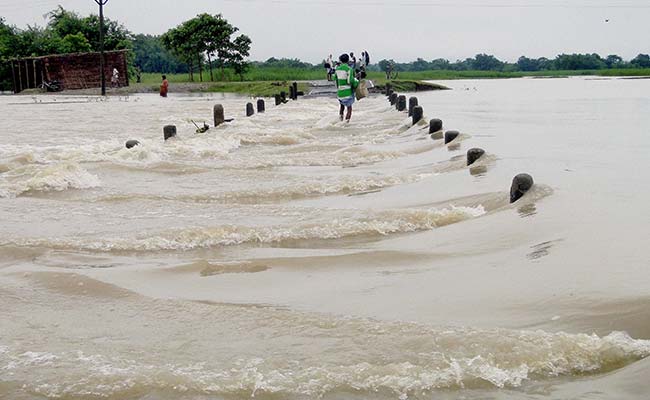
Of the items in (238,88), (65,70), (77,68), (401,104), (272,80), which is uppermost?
(77,68)

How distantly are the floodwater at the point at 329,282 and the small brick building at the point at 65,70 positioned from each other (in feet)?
133

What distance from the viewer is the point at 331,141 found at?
17438mm

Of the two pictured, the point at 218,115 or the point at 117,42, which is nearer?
the point at 218,115

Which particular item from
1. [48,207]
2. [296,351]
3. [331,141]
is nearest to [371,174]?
[48,207]

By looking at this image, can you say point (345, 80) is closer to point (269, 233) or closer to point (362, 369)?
point (269, 233)

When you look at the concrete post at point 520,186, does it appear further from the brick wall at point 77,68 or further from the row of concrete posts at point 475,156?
the brick wall at point 77,68

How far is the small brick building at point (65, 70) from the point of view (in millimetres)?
50031

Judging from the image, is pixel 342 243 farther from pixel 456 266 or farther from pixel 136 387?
pixel 136 387

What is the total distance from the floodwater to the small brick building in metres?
40.6

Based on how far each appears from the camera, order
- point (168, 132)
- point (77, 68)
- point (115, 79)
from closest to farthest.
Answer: point (168, 132)
point (77, 68)
point (115, 79)

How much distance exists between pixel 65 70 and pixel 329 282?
48.5m

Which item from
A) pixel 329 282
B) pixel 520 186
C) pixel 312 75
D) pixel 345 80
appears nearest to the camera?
pixel 329 282

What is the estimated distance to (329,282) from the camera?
18.2ft

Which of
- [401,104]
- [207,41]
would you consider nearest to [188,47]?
[207,41]
